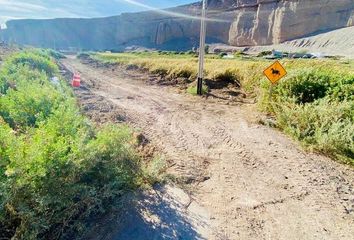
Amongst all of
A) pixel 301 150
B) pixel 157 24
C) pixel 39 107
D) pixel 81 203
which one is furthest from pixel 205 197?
pixel 157 24

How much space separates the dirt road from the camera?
124 inches

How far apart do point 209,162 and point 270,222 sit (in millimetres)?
1852

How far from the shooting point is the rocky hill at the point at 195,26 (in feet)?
222

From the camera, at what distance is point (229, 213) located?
3.47 metres

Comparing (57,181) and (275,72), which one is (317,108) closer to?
(275,72)

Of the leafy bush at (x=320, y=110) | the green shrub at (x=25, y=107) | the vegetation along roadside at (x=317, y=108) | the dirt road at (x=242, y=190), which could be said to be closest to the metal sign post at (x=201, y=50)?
the vegetation along roadside at (x=317, y=108)

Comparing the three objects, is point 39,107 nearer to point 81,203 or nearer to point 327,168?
point 81,203

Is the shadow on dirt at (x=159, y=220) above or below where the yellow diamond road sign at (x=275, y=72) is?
below

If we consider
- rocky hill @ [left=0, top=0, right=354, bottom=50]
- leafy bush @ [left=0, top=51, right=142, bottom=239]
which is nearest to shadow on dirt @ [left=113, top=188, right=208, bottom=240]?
leafy bush @ [left=0, top=51, right=142, bottom=239]

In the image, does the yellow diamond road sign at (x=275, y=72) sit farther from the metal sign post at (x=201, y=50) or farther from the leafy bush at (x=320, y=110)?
the metal sign post at (x=201, y=50)

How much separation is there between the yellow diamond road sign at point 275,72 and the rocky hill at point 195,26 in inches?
2638

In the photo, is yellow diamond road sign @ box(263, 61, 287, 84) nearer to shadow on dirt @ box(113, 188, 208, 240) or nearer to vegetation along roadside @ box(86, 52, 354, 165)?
vegetation along roadside @ box(86, 52, 354, 165)

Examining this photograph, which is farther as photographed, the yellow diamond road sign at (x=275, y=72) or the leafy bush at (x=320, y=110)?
the yellow diamond road sign at (x=275, y=72)

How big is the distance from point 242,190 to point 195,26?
98.0 meters
